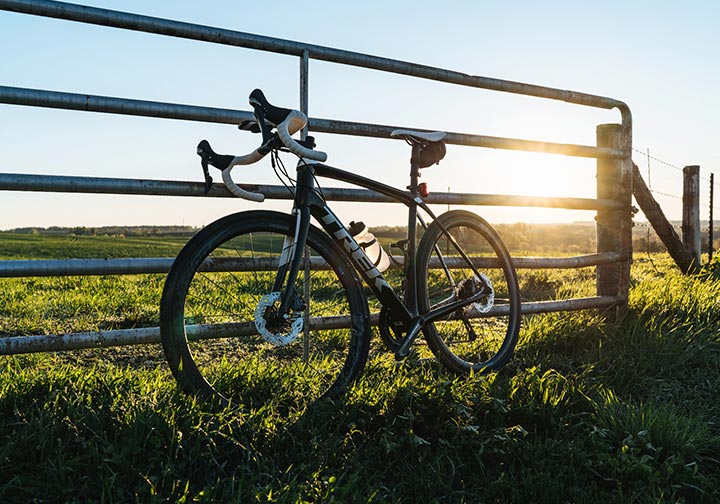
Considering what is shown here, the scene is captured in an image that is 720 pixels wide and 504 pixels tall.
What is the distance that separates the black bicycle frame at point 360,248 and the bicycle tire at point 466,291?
0.22 ft

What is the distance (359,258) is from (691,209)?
7253mm

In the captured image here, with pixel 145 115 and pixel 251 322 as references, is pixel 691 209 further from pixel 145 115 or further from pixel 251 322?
pixel 145 115

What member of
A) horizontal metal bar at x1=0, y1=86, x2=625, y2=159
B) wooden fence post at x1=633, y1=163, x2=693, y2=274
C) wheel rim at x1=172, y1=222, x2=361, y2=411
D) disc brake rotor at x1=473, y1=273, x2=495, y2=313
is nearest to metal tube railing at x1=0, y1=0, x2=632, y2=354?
horizontal metal bar at x1=0, y1=86, x2=625, y2=159

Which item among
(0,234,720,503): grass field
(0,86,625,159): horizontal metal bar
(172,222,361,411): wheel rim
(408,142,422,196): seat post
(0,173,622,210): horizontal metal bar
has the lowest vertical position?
(0,234,720,503): grass field

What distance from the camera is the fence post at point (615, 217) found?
518 centimetres

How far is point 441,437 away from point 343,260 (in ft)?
3.27

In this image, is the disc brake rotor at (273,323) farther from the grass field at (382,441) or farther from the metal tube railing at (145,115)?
the metal tube railing at (145,115)

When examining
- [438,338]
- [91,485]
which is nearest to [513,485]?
[438,338]

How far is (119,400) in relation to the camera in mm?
2758

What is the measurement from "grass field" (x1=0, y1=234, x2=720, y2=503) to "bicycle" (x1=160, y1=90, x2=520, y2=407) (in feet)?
0.63

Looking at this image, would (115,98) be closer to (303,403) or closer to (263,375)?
(263,375)

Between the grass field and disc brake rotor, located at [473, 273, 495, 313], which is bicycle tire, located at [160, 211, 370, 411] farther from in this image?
disc brake rotor, located at [473, 273, 495, 313]

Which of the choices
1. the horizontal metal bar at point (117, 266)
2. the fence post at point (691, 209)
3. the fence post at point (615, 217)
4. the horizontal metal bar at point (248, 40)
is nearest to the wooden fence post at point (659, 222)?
the fence post at point (691, 209)

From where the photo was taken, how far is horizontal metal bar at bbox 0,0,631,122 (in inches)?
125
